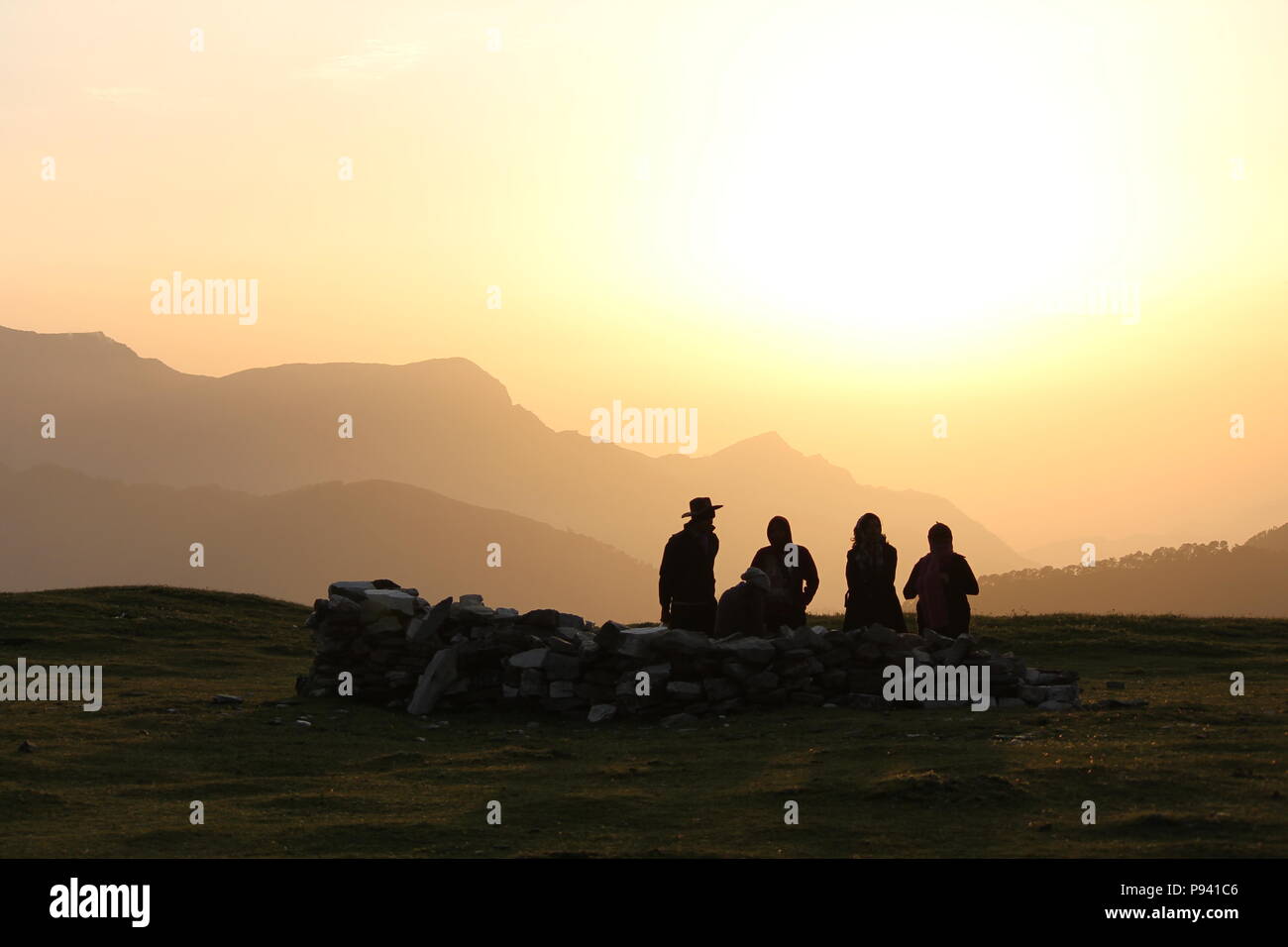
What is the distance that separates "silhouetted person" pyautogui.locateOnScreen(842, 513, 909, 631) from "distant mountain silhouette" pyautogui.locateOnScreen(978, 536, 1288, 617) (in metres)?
91.5

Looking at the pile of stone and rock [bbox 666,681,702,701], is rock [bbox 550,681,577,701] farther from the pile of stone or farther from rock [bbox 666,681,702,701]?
rock [bbox 666,681,702,701]

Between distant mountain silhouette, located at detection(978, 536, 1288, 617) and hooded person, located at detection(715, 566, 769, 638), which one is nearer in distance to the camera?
hooded person, located at detection(715, 566, 769, 638)

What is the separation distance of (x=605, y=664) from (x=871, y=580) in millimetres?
4443

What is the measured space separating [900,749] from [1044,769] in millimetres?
2190

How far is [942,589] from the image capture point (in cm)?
2034

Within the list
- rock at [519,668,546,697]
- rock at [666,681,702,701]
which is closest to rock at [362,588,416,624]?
rock at [519,668,546,697]

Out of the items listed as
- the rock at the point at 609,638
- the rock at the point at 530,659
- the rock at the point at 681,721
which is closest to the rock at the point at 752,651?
the rock at the point at 681,721

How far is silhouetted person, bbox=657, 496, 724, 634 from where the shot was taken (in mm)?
19906

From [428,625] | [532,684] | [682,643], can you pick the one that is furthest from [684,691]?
[428,625]

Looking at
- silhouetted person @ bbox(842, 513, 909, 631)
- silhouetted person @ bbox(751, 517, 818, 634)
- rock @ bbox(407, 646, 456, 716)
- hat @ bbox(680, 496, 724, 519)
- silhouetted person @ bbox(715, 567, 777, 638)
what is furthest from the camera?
rock @ bbox(407, 646, 456, 716)
